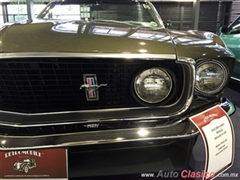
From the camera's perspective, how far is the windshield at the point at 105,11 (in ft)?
7.10

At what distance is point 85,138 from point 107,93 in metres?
0.23

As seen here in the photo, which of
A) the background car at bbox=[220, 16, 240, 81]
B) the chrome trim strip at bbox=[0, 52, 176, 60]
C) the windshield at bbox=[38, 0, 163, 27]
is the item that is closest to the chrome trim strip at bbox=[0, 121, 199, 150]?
the chrome trim strip at bbox=[0, 52, 176, 60]

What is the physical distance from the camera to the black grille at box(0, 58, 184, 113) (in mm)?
1008

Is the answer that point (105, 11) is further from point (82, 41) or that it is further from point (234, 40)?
point (234, 40)

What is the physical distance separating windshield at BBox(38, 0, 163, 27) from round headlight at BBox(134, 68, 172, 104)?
1148 millimetres

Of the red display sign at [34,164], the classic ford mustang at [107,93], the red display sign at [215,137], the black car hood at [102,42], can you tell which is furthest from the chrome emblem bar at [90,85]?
the red display sign at [215,137]

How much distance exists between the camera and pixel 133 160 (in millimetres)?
1139

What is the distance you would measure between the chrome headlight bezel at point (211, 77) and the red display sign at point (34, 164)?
680 millimetres

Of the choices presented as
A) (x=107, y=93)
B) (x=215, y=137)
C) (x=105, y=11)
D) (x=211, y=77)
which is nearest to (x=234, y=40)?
(x=105, y=11)

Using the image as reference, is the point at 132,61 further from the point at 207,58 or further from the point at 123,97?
the point at 207,58

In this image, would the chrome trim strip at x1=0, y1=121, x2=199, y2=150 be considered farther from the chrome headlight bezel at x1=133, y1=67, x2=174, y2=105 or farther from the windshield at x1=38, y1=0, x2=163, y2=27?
the windshield at x1=38, y1=0, x2=163, y2=27

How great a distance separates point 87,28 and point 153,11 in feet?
3.78

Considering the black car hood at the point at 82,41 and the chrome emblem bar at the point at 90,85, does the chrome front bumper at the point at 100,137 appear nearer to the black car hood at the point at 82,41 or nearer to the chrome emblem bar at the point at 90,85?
the chrome emblem bar at the point at 90,85

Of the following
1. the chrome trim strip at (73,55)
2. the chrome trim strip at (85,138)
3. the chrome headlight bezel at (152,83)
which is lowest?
the chrome trim strip at (85,138)
